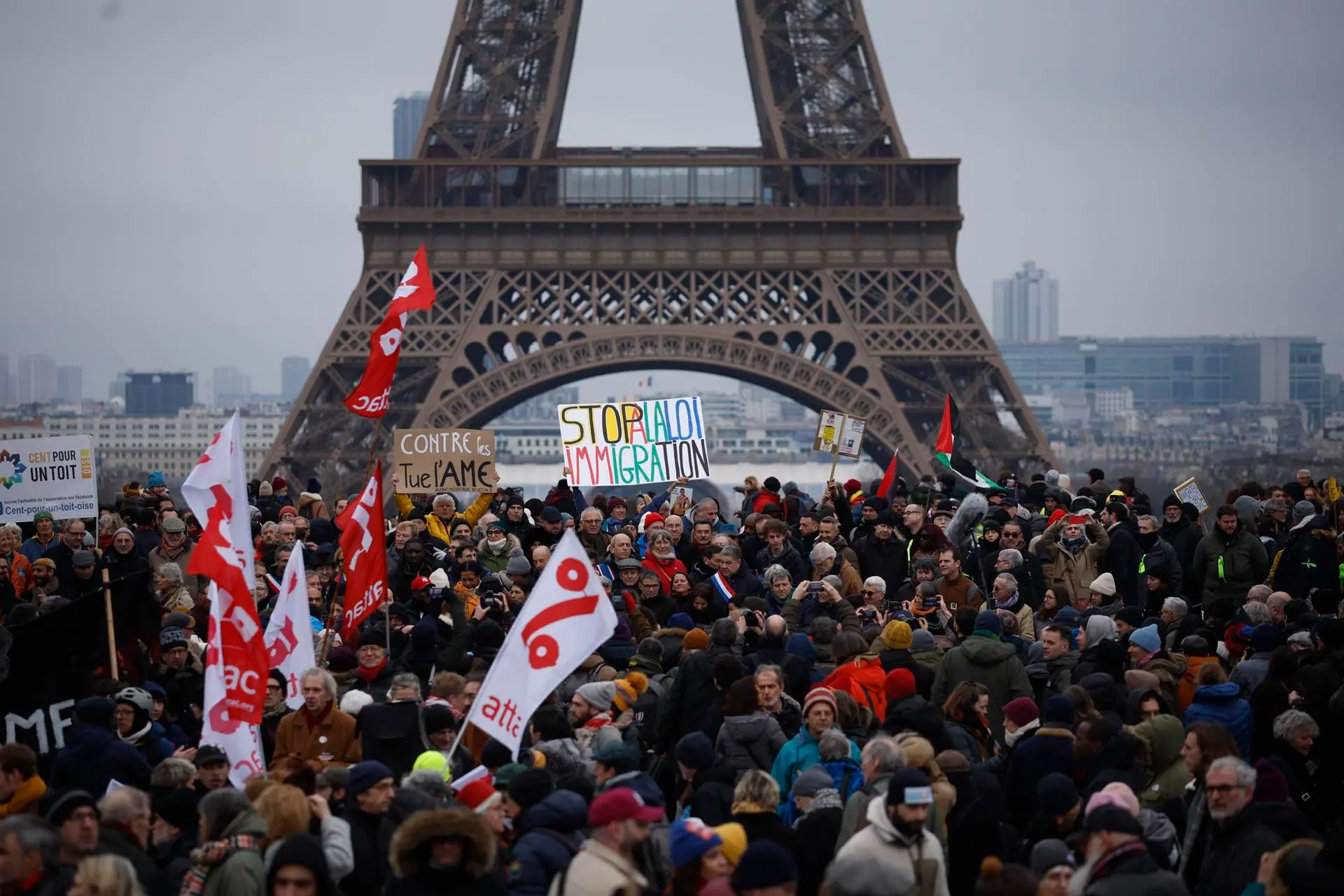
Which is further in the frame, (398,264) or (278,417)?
(278,417)

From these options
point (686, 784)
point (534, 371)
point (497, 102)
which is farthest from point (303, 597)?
point (497, 102)

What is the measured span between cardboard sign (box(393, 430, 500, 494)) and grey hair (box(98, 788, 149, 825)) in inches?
448

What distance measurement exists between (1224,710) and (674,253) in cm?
3266

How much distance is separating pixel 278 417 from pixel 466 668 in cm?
14638

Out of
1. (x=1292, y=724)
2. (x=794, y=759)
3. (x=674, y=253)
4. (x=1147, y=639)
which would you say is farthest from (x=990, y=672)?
(x=674, y=253)

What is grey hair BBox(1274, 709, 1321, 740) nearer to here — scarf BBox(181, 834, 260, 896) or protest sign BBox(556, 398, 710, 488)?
scarf BBox(181, 834, 260, 896)

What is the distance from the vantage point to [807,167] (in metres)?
43.8

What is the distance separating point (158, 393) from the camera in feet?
525

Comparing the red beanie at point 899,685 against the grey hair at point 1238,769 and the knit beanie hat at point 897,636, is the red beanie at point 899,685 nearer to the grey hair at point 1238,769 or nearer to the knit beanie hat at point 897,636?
the knit beanie hat at point 897,636

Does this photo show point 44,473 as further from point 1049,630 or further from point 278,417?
point 278,417

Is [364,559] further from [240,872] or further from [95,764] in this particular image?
[240,872]

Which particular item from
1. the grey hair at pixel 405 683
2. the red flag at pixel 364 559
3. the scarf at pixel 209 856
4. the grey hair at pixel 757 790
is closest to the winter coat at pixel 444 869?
the scarf at pixel 209 856

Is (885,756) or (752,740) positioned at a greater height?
(885,756)

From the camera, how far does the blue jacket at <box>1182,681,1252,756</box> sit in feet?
35.6
